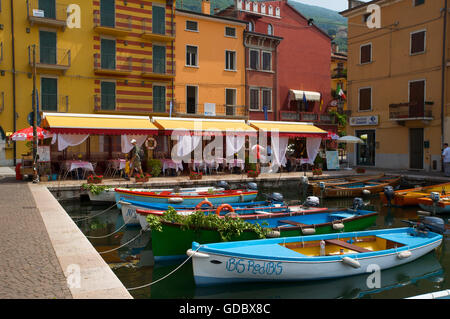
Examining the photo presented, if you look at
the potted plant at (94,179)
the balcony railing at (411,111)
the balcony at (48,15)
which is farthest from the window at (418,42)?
the balcony at (48,15)

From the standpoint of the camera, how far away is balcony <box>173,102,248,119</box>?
28.1 metres

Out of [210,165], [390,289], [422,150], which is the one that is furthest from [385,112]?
[390,289]

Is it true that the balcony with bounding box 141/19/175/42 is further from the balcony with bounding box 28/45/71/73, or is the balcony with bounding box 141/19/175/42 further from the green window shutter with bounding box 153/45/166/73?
the balcony with bounding box 28/45/71/73

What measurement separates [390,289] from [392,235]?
2.05 meters

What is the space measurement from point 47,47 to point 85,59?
226cm

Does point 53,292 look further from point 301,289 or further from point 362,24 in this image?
point 362,24

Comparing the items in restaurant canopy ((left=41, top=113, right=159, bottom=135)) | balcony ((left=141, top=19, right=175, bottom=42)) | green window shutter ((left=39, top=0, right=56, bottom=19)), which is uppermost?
green window shutter ((left=39, top=0, right=56, bottom=19))

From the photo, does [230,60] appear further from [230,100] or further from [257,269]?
[257,269]

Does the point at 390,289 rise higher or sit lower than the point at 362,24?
lower

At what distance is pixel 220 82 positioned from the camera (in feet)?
98.3

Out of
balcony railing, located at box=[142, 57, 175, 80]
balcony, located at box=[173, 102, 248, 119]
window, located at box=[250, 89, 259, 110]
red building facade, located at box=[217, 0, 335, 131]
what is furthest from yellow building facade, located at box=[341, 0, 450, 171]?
balcony railing, located at box=[142, 57, 175, 80]

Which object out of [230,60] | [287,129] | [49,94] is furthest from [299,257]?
[230,60]

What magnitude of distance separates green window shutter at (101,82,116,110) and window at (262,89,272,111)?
11774 mm

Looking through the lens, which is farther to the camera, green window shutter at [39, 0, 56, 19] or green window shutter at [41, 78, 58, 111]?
green window shutter at [41, 78, 58, 111]
